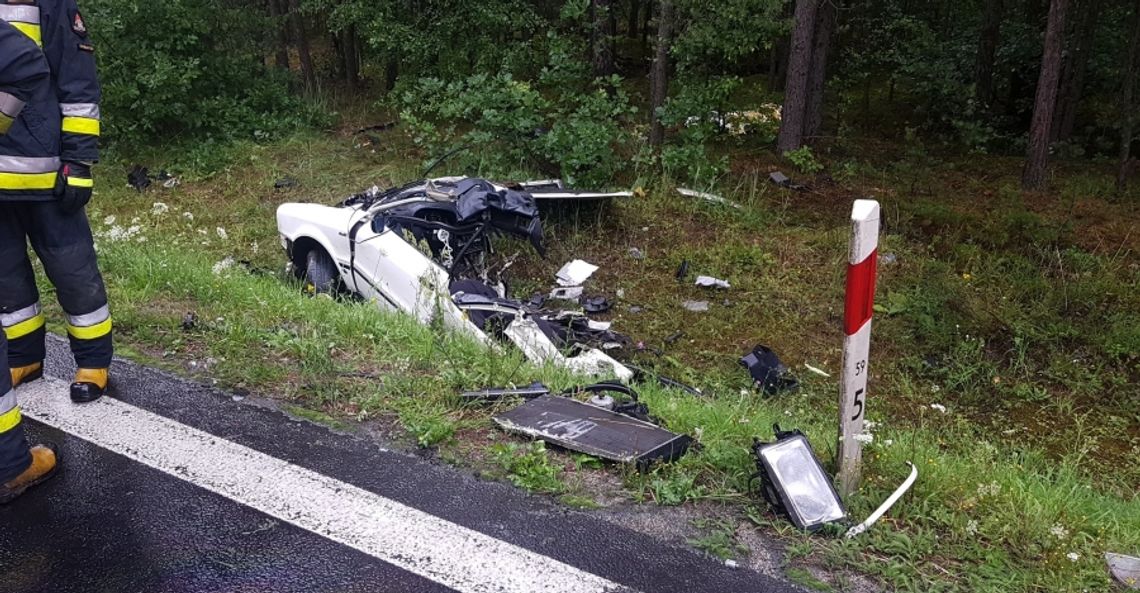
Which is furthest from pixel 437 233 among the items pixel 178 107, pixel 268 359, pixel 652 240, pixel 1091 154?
pixel 1091 154

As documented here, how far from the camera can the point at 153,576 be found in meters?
2.36

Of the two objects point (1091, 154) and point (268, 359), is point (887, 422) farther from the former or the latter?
point (1091, 154)

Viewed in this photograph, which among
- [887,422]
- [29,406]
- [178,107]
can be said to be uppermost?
[178,107]

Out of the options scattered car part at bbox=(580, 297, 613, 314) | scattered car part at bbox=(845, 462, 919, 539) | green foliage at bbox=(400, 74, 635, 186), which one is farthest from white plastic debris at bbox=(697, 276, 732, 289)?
scattered car part at bbox=(845, 462, 919, 539)

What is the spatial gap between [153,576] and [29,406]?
159 cm

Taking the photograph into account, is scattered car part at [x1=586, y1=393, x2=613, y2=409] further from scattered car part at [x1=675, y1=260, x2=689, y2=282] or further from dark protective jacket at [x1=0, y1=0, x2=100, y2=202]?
scattered car part at [x1=675, y1=260, x2=689, y2=282]

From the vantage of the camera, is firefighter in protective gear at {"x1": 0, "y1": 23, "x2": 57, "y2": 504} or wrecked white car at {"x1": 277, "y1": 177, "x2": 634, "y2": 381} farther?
wrecked white car at {"x1": 277, "y1": 177, "x2": 634, "y2": 381}

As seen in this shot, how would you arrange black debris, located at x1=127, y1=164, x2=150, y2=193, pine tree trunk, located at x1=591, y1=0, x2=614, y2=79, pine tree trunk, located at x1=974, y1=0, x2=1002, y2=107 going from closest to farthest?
black debris, located at x1=127, y1=164, x2=150, y2=193, pine tree trunk, located at x1=591, y1=0, x2=614, y2=79, pine tree trunk, located at x1=974, y1=0, x2=1002, y2=107

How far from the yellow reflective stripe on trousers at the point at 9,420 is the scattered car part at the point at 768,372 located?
4337 mm

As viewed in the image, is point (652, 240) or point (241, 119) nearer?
point (652, 240)

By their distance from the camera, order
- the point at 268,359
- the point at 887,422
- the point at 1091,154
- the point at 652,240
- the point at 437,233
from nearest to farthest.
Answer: the point at 268,359, the point at 887,422, the point at 437,233, the point at 652,240, the point at 1091,154

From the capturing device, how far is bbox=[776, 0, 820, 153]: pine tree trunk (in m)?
10.3

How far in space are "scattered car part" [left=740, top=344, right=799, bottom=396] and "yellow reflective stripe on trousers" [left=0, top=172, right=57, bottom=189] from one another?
4.36 m

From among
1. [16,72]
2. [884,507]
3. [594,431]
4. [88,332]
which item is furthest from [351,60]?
[884,507]
